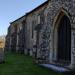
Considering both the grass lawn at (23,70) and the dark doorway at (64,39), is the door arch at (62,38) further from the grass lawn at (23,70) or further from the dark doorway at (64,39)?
the grass lawn at (23,70)

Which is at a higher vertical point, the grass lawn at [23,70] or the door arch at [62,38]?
the door arch at [62,38]

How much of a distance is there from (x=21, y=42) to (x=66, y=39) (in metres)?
18.3

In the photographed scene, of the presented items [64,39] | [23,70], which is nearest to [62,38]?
[64,39]

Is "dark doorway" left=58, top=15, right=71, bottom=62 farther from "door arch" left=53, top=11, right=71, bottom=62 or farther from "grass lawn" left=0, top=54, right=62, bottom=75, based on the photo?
"grass lawn" left=0, top=54, right=62, bottom=75

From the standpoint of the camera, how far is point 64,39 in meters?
14.5

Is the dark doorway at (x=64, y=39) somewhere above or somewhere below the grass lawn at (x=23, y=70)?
above

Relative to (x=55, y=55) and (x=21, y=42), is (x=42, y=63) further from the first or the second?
(x=21, y=42)

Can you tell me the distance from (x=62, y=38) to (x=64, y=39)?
290mm

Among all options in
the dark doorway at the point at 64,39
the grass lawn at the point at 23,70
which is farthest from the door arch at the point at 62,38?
the grass lawn at the point at 23,70

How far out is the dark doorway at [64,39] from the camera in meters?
13.9

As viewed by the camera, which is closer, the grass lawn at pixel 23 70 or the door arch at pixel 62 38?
the grass lawn at pixel 23 70

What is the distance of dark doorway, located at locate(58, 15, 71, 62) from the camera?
13.9 metres

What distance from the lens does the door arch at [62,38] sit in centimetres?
1400

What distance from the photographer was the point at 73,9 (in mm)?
12664
